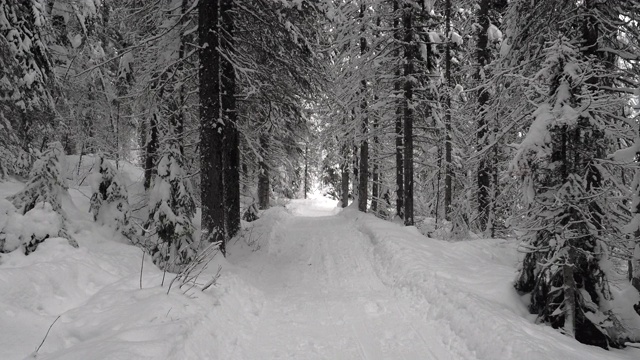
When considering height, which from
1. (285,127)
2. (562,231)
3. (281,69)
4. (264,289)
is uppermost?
(281,69)

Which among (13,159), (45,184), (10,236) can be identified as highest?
(13,159)

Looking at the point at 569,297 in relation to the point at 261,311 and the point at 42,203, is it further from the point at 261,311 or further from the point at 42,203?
the point at 42,203

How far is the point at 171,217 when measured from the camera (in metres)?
8.41

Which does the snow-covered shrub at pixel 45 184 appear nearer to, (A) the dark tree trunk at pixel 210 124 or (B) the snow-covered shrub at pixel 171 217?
(B) the snow-covered shrub at pixel 171 217

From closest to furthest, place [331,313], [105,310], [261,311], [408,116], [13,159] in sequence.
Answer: [105,310], [331,313], [261,311], [13,159], [408,116]

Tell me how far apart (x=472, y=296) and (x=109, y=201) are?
786 centimetres

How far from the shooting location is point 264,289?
855cm

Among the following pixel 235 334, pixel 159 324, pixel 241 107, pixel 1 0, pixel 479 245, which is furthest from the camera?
pixel 241 107

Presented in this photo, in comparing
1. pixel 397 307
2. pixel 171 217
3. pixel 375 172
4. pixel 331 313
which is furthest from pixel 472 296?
pixel 375 172

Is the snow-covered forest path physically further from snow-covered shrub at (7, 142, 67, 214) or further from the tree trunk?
snow-covered shrub at (7, 142, 67, 214)

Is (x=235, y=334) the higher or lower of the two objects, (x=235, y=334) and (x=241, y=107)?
the lower

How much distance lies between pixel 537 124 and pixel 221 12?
806 cm

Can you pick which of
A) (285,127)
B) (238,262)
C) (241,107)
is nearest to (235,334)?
(238,262)

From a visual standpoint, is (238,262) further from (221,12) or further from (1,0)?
(1,0)
